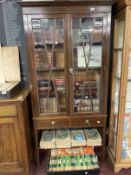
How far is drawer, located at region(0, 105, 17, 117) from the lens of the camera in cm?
Result: 168

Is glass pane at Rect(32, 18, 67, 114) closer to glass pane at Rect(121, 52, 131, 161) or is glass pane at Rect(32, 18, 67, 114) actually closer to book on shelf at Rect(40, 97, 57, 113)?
book on shelf at Rect(40, 97, 57, 113)

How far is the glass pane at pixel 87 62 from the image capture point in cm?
171

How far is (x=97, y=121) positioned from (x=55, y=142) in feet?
1.74

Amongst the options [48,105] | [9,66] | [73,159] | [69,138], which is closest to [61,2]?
[9,66]

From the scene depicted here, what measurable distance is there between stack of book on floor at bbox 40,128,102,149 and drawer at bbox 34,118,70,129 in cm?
17

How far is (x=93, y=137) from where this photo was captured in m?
1.97

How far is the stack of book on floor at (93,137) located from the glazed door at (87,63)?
12.0 inches

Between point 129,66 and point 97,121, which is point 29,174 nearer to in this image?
point 97,121

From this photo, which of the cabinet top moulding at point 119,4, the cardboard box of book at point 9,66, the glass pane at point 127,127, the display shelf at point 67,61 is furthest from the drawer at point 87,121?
the cabinet top moulding at point 119,4

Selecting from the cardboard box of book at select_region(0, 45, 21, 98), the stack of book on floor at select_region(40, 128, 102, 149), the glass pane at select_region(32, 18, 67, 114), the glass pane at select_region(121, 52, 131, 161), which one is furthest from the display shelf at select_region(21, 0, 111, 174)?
the cardboard box of book at select_region(0, 45, 21, 98)

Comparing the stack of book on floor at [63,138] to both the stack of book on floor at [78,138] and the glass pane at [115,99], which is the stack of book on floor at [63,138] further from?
the glass pane at [115,99]

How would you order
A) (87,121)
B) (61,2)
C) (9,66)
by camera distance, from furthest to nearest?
(9,66)
(87,121)
(61,2)

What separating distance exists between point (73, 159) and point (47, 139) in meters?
0.37

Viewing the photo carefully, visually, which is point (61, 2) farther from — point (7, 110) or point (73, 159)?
point (73, 159)
